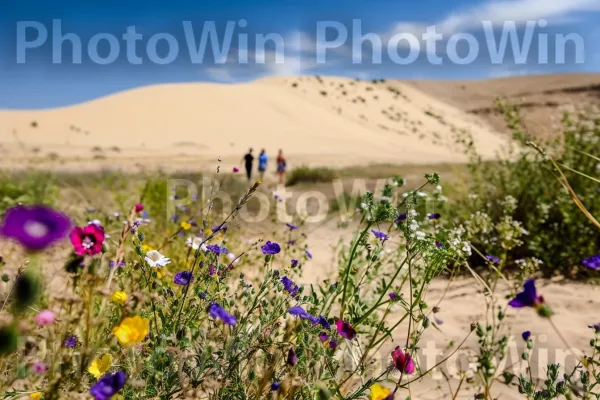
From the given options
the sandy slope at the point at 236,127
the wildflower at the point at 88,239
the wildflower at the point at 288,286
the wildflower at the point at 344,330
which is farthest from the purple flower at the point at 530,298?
the sandy slope at the point at 236,127

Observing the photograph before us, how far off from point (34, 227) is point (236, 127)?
37260mm

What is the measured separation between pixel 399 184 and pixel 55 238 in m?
1.83

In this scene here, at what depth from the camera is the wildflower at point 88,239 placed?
1402mm

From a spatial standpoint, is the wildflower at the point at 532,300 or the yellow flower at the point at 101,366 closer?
the wildflower at the point at 532,300

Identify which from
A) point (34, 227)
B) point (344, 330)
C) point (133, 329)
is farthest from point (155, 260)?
point (34, 227)

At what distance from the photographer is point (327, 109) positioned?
4991cm

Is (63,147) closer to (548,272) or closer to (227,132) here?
(227,132)

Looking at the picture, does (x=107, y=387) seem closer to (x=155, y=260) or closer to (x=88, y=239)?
(x=88, y=239)

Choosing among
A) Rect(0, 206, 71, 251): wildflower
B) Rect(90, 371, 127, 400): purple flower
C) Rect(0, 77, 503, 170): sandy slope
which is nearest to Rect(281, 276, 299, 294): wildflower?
Rect(90, 371, 127, 400): purple flower

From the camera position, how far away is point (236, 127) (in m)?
37.5

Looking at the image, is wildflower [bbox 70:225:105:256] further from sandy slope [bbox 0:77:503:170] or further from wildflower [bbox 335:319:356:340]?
sandy slope [bbox 0:77:503:170]

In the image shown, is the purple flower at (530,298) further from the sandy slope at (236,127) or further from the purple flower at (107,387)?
the sandy slope at (236,127)

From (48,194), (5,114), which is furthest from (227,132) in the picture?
(48,194)

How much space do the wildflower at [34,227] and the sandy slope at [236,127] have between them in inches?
800
